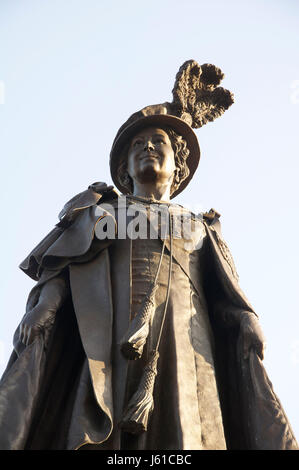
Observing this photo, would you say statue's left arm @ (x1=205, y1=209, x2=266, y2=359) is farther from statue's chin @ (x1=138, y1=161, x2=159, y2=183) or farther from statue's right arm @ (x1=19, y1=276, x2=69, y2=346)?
statue's right arm @ (x1=19, y1=276, x2=69, y2=346)

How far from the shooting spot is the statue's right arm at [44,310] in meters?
6.68

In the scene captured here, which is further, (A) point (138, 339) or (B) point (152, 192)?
(B) point (152, 192)

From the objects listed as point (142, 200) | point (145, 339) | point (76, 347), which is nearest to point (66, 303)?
point (76, 347)

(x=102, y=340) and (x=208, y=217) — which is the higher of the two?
(x=208, y=217)

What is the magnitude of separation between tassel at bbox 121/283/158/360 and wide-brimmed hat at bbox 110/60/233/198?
9.23 feet

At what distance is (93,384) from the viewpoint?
6168mm

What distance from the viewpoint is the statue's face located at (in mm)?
8523

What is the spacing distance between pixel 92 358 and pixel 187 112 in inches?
156

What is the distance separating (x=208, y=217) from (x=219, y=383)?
208cm

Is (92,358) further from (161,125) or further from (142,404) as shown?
(161,125)

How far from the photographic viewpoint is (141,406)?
6008mm

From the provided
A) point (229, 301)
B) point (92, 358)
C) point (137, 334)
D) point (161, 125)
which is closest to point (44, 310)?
point (92, 358)

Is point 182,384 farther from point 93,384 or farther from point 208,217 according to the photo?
point 208,217

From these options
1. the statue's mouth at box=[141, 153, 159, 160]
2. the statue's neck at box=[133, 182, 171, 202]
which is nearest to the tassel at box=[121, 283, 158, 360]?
the statue's neck at box=[133, 182, 171, 202]
